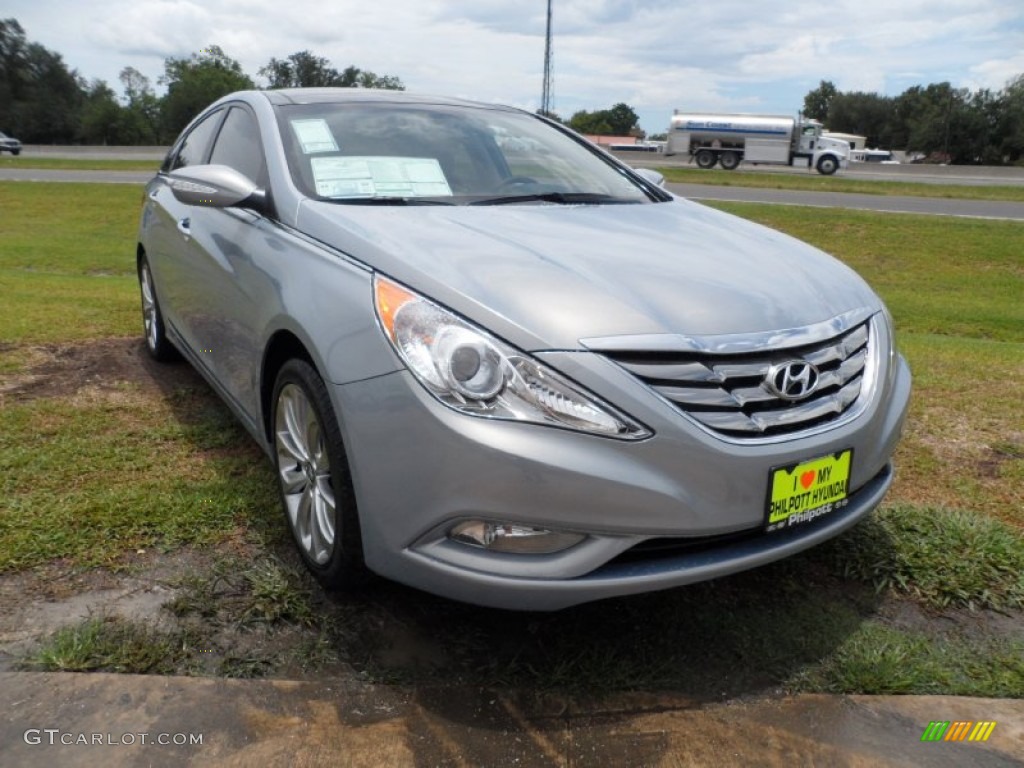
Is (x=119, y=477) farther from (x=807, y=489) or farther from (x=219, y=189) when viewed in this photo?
(x=807, y=489)

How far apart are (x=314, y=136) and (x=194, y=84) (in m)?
85.7

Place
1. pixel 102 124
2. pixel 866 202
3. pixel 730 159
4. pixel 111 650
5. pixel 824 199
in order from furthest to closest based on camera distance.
Result: pixel 102 124 → pixel 730 159 → pixel 824 199 → pixel 866 202 → pixel 111 650

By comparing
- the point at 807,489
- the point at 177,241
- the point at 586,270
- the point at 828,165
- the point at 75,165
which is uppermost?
the point at 828,165

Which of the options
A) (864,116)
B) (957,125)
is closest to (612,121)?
(864,116)

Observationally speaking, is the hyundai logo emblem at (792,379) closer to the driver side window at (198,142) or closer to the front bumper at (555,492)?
the front bumper at (555,492)

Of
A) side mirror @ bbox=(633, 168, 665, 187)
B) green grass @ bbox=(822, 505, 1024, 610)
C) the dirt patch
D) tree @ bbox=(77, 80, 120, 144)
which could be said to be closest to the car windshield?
side mirror @ bbox=(633, 168, 665, 187)

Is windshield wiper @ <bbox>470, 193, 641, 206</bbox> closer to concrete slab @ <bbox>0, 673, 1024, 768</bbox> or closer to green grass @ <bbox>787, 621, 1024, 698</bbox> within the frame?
concrete slab @ <bbox>0, 673, 1024, 768</bbox>

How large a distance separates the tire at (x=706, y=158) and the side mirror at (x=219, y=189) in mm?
38641

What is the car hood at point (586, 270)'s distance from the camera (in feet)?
7.14

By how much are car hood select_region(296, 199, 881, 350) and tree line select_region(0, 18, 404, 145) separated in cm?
7051

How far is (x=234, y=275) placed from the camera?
3188 millimetres

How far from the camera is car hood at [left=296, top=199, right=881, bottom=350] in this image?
→ 2178 mm

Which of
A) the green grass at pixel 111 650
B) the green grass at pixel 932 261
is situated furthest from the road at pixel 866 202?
the green grass at pixel 111 650

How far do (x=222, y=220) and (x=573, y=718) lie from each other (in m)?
2.34
